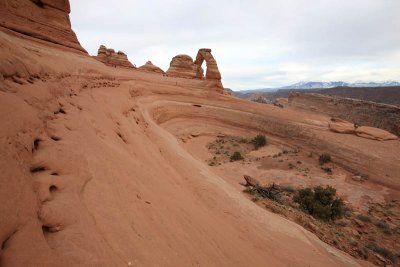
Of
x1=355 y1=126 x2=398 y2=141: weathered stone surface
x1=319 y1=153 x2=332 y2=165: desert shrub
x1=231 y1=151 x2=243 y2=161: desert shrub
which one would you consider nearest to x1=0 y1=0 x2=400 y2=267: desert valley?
x1=319 y1=153 x2=332 y2=165: desert shrub

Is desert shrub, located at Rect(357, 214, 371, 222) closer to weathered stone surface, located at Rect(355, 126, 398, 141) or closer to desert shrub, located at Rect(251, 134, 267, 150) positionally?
weathered stone surface, located at Rect(355, 126, 398, 141)

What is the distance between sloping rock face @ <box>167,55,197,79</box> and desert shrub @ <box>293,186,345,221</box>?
83.4 ft

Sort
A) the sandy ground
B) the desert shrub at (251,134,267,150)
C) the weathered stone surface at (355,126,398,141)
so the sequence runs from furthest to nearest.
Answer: the desert shrub at (251,134,267,150), the weathered stone surface at (355,126,398,141), the sandy ground

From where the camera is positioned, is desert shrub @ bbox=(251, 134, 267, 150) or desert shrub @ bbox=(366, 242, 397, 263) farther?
desert shrub @ bbox=(251, 134, 267, 150)

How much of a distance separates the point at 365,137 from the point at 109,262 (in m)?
19.2

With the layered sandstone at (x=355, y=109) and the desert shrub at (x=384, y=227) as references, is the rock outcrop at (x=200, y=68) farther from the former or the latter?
the desert shrub at (x=384, y=227)

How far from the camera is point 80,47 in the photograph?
13234mm

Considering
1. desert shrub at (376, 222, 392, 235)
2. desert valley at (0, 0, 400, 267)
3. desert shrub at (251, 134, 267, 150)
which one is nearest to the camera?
desert valley at (0, 0, 400, 267)

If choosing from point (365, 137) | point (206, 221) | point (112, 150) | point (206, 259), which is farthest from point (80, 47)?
point (365, 137)

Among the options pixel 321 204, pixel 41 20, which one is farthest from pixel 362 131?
pixel 41 20

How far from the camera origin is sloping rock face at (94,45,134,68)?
30719mm

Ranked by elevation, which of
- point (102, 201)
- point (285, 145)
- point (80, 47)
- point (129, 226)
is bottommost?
point (285, 145)

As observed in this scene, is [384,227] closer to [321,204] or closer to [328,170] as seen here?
[321,204]

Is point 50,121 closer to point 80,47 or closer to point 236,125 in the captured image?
point 80,47
